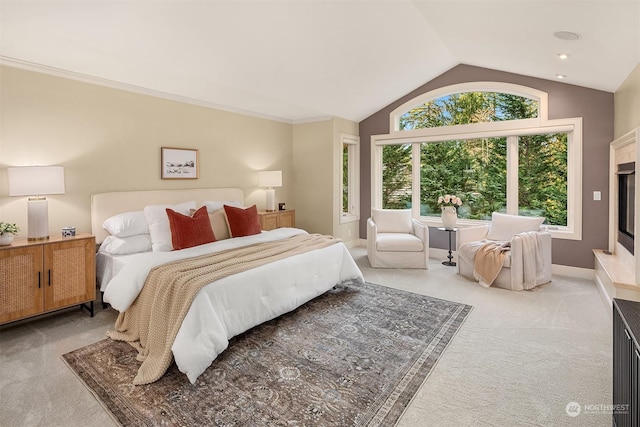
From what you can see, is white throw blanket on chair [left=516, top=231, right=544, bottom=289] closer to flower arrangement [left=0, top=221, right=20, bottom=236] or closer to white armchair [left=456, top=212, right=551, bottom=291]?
white armchair [left=456, top=212, right=551, bottom=291]

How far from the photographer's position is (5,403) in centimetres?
201

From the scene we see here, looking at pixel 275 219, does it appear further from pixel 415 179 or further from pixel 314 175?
pixel 415 179

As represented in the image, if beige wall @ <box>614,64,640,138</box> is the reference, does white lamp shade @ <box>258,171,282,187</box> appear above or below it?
below

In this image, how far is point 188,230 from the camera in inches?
141

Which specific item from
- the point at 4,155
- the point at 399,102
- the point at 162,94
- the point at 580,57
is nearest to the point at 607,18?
the point at 580,57

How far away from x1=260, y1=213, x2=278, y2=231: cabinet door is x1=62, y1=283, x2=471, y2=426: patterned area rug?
218 centimetres

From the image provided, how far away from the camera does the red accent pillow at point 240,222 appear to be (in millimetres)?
4090

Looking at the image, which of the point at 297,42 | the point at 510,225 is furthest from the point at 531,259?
the point at 297,42

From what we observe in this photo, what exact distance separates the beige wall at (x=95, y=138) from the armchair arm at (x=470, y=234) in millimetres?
3379

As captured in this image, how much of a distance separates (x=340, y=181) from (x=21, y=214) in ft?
14.1

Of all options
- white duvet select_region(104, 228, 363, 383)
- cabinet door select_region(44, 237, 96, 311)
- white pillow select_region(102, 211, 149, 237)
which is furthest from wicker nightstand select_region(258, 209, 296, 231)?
cabinet door select_region(44, 237, 96, 311)

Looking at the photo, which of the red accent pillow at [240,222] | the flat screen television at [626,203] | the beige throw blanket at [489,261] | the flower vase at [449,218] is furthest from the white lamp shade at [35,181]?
the flat screen television at [626,203]

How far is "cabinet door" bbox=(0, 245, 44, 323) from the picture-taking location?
9.14 feet

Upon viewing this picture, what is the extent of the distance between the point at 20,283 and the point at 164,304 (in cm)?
144
